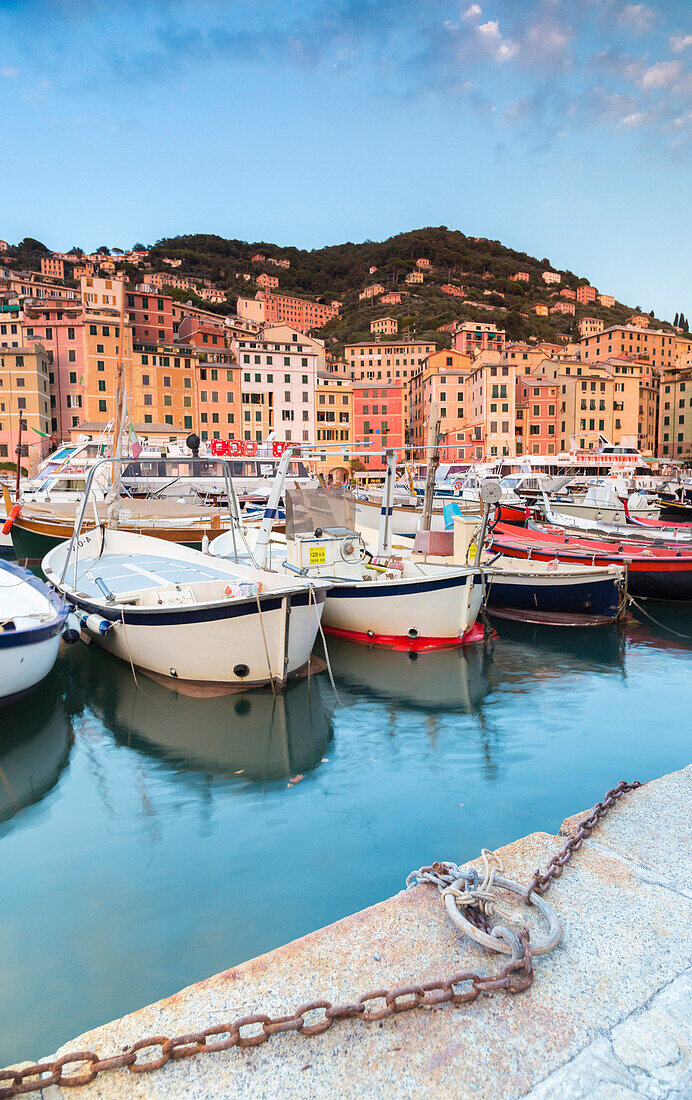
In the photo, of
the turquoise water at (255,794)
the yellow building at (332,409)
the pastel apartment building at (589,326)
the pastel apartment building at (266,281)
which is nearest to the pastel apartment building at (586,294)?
the pastel apartment building at (589,326)

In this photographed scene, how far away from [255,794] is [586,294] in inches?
6648

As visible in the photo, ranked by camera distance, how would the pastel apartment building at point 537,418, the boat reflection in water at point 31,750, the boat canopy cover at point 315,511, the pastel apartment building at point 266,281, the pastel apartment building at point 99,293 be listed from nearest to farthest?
the boat reflection in water at point 31,750, the boat canopy cover at point 315,511, the pastel apartment building at point 99,293, the pastel apartment building at point 537,418, the pastel apartment building at point 266,281

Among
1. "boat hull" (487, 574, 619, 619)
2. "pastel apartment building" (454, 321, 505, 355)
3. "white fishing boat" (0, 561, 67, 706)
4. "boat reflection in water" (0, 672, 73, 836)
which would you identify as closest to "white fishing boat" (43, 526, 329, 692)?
"white fishing boat" (0, 561, 67, 706)

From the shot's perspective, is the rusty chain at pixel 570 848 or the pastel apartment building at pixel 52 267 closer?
the rusty chain at pixel 570 848

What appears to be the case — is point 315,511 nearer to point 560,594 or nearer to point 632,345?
point 560,594

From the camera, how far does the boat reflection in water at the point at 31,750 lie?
7.10 m

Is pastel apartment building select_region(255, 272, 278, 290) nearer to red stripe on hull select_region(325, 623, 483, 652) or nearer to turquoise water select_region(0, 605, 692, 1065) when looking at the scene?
red stripe on hull select_region(325, 623, 483, 652)

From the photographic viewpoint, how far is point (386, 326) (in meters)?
123

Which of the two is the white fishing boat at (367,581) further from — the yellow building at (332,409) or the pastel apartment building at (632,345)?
the pastel apartment building at (632,345)

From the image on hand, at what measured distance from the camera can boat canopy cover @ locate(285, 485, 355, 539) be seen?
12.8m

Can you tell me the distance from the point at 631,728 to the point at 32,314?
240 feet

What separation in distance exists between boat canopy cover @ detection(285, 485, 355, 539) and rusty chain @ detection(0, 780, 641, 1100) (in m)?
10.4

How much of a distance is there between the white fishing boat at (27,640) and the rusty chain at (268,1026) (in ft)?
20.7

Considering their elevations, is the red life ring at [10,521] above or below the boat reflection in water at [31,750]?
above
